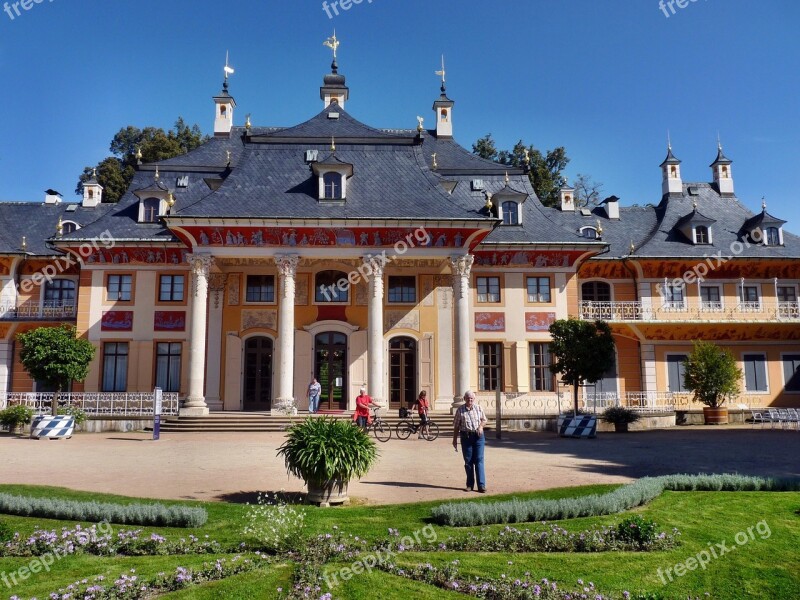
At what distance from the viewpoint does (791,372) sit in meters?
31.4

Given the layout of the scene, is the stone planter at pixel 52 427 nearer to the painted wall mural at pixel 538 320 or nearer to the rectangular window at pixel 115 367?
the rectangular window at pixel 115 367

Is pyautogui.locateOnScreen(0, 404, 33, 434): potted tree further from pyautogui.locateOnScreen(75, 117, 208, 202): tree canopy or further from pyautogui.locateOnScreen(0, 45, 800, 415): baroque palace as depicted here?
pyautogui.locateOnScreen(75, 117, 208, 202): tree canopy

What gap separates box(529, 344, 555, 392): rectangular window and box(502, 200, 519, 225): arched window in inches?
242

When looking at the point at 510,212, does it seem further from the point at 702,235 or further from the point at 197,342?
the point at 197,342

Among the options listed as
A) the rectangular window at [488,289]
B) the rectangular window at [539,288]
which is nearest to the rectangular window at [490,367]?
the rectangular window at [488,289]

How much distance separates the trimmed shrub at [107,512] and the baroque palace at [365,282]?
1466cm

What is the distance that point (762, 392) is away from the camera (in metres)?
31.1

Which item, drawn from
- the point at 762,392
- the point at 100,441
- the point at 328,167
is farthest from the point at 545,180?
the point at 100,441

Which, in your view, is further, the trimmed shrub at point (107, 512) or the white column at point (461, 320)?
the white column at point (461, 320)

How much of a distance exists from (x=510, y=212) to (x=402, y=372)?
942 centimetres

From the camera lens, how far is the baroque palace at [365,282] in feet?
83.3

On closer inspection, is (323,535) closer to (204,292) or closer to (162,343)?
(204,292)

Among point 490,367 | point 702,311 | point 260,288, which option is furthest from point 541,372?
point 260,288

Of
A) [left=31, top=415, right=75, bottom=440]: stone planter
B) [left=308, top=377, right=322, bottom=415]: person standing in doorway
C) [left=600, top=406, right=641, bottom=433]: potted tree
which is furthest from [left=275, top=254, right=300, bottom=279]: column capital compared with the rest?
[left=600, top=406, right=641, bottom=433]: potted tree
